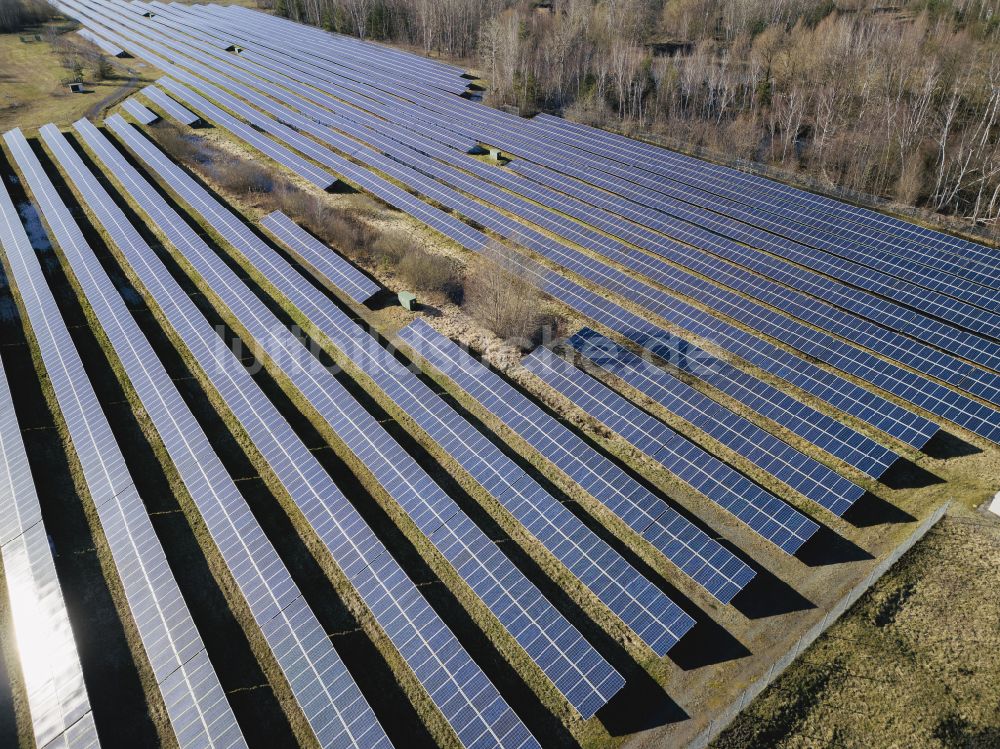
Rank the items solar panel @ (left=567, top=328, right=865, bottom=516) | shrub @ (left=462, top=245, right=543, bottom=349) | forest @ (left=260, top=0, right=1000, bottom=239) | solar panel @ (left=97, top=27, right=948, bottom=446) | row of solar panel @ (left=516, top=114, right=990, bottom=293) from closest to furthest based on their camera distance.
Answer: solar panel @ (left=567, top=328, right=865, bottom=516)
solar panel @ (left=97, top=27, right=948, bottom=446)
shrub @ (left=462, top=245, right=543, bottom=349)
row of solar panel @ (left=516, top=114, right=990, bottom=293)
forest @ (left=260, top=0, right=1000, bottom=239)

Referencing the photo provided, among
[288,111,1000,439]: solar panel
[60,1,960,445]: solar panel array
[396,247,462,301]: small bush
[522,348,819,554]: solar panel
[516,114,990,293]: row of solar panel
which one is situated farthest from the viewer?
[396,247,462,301]: small bush

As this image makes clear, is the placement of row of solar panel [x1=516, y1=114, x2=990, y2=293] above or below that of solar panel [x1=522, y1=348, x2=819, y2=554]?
above

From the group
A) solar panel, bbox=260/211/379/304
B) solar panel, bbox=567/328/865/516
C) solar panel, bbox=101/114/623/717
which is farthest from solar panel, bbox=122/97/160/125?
solar panel, bbox=567/328/865/516

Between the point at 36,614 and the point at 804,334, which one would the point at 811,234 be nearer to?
the point at 804,334

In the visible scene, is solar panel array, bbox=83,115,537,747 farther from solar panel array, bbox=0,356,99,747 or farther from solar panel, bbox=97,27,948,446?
solar panel, bbox=97,27,948,446

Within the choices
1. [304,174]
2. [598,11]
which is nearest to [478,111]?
[304,174]

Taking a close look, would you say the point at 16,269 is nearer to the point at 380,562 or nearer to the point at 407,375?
the point at 407,375

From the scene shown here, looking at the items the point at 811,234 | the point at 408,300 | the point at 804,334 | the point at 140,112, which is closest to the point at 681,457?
the point at 804,334
